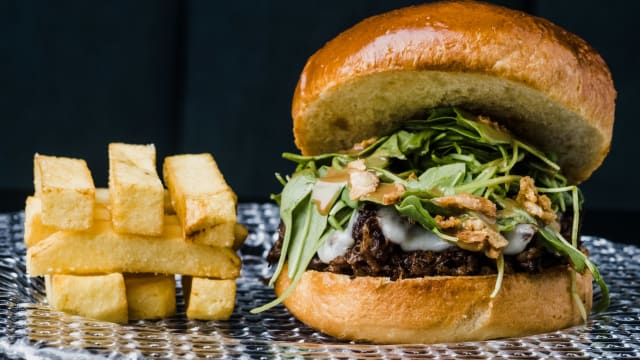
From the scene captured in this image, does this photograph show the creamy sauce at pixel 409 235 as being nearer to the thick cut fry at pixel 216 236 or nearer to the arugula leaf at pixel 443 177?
the arugula leaf at pixel 443 177

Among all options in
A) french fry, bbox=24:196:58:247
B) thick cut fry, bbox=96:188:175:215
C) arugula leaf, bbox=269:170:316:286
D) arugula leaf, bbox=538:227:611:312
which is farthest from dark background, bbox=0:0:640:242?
arugula leaf, bbox=538:227:611:312

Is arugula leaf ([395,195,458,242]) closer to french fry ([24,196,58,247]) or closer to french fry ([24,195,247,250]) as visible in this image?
french fry ([24,195,247,250])

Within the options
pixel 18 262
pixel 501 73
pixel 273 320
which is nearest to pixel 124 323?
pixel 273 320

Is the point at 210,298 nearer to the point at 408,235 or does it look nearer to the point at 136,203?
the point at 136,203

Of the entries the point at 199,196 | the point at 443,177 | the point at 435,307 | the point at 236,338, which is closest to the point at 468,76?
the point at 443,177

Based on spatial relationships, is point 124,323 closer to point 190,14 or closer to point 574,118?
point 574,118

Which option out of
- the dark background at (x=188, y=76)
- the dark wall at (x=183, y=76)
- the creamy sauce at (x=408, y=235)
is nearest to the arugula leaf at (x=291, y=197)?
the creamy sauce at (x=408, y=235)
